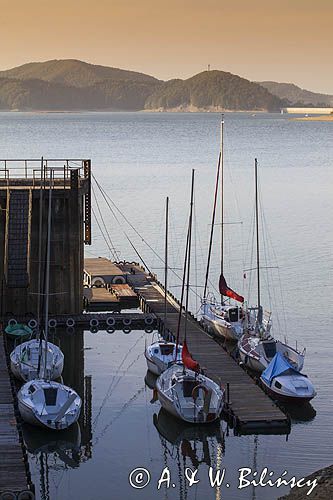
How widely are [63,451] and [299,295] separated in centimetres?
2758

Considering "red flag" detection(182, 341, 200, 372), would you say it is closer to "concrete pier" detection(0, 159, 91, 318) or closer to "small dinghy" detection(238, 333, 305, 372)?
"small dinghy" detection(238, 333, 305, 372)

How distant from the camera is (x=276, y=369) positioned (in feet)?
127

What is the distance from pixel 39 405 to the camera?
34406mm

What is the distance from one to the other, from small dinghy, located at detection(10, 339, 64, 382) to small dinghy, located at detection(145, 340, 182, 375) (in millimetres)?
3294

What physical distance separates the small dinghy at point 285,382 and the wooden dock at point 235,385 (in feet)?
2.04

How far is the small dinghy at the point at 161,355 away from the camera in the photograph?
133 ft

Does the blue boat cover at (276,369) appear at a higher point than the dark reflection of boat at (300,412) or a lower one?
higher

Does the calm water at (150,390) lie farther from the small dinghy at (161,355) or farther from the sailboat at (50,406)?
the small dinghy at (161,355)

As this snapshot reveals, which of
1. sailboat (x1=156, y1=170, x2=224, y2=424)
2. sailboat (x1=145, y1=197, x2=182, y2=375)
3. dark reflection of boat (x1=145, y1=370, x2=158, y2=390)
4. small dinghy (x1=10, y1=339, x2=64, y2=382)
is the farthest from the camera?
dark reflection of boat (x1=145, y1=370, x2=158, y2=390)

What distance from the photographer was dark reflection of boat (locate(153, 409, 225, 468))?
3378 cm

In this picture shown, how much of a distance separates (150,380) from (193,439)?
22.2ft

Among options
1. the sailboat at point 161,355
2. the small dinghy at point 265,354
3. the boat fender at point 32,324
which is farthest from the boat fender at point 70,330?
the small dinghy at point 265,354

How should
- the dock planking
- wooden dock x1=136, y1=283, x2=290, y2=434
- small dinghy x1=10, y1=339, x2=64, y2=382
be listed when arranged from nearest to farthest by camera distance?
the dock planking
wooden dock x1=136, y1=283, x2=290, y2=434
small dinghy x1=10, y1=339, x2=64, y2=382

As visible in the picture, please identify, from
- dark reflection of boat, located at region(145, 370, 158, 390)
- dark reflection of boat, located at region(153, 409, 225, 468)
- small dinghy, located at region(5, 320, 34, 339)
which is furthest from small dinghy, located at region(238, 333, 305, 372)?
small dinghy, located at region(5, 320, 34, 339)
